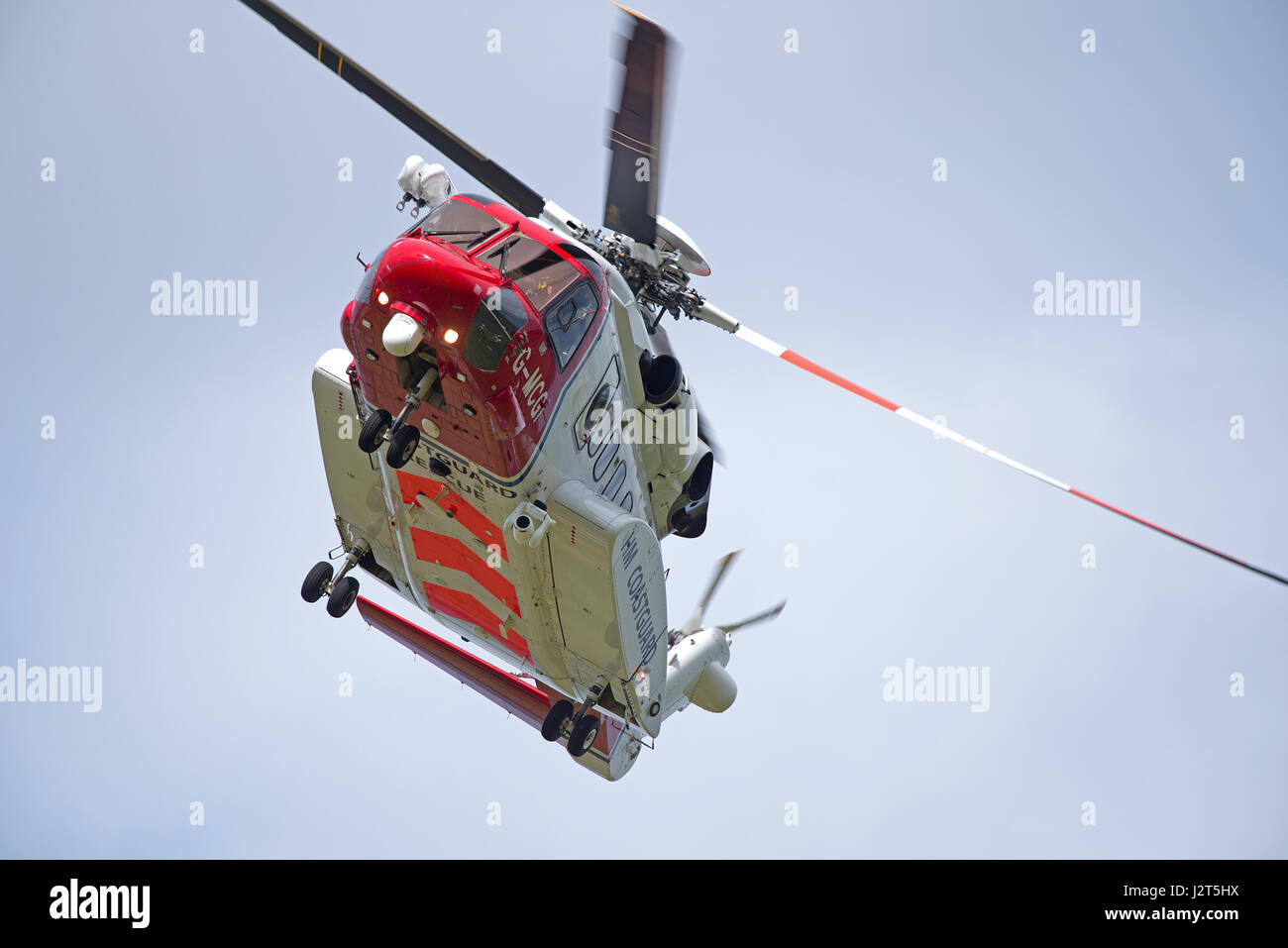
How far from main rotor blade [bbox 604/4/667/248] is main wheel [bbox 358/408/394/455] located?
4.35 m

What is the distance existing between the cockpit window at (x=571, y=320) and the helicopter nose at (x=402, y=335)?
176 centimetres

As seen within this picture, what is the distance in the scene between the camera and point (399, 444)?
56.7 feet

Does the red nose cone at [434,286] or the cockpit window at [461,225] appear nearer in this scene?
the red nose cone at [434,286]

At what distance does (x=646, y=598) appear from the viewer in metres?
20.5

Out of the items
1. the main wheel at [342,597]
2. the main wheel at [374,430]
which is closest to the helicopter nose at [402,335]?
the main wheel at [374,430]

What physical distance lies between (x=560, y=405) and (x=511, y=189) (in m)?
3.73

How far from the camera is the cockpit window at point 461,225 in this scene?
17.7 m

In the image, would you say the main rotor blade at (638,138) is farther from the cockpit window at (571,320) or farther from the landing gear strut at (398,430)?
the landing gear strut at (398,430)

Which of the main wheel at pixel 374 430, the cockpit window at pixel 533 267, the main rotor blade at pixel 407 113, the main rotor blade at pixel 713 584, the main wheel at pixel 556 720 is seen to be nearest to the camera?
the main wheel at pixel 374 430

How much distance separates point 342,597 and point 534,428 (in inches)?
182

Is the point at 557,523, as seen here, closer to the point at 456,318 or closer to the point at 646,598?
the point at 646,598

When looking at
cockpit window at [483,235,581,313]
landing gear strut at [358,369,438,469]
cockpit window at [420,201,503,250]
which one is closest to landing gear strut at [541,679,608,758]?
landing gear strut at [358,369,438,469]

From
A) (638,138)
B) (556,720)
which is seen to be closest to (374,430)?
(638,138)
